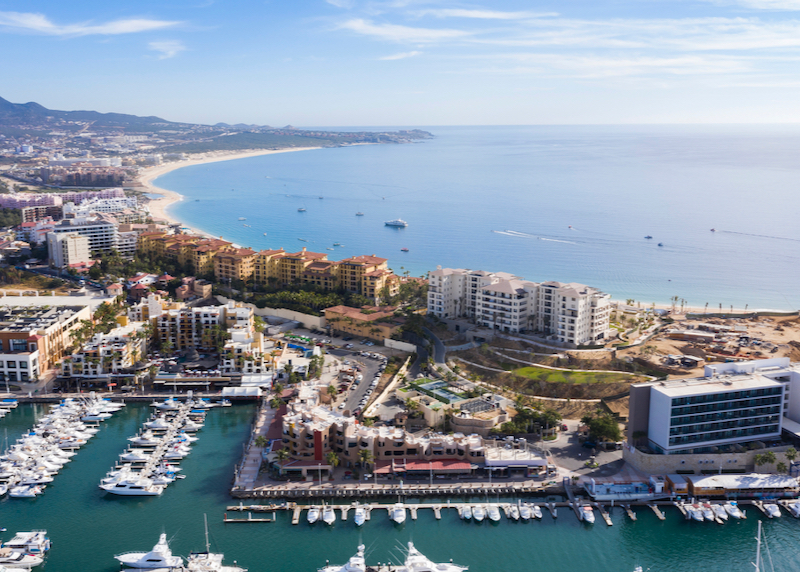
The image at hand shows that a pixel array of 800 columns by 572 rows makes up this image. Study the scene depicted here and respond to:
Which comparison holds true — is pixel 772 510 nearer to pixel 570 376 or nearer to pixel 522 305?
pixel 570 376

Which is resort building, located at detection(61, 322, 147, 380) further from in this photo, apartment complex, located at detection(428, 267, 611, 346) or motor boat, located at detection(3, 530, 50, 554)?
apartment complex, located at detection(428, 267, 611, 346)

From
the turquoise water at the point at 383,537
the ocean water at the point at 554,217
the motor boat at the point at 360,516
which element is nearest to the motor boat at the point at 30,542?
the turquoise water at the point at 383,537

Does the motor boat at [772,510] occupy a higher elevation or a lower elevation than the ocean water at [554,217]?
lower

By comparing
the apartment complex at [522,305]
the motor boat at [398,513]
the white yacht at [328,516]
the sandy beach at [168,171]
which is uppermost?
the sandy beach at [168,171]

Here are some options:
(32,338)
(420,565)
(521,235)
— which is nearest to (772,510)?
(420,565)

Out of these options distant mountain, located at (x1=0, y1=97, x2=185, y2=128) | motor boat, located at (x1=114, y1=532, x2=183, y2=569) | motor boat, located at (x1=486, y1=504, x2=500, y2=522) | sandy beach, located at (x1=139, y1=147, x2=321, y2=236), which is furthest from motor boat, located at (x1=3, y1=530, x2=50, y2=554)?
distant mountain, located at (x1=0, y1=97, x2=185, y2=128)

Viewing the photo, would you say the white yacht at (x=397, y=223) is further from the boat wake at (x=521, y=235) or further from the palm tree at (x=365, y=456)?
the palm tree at (x=365, y=456)
